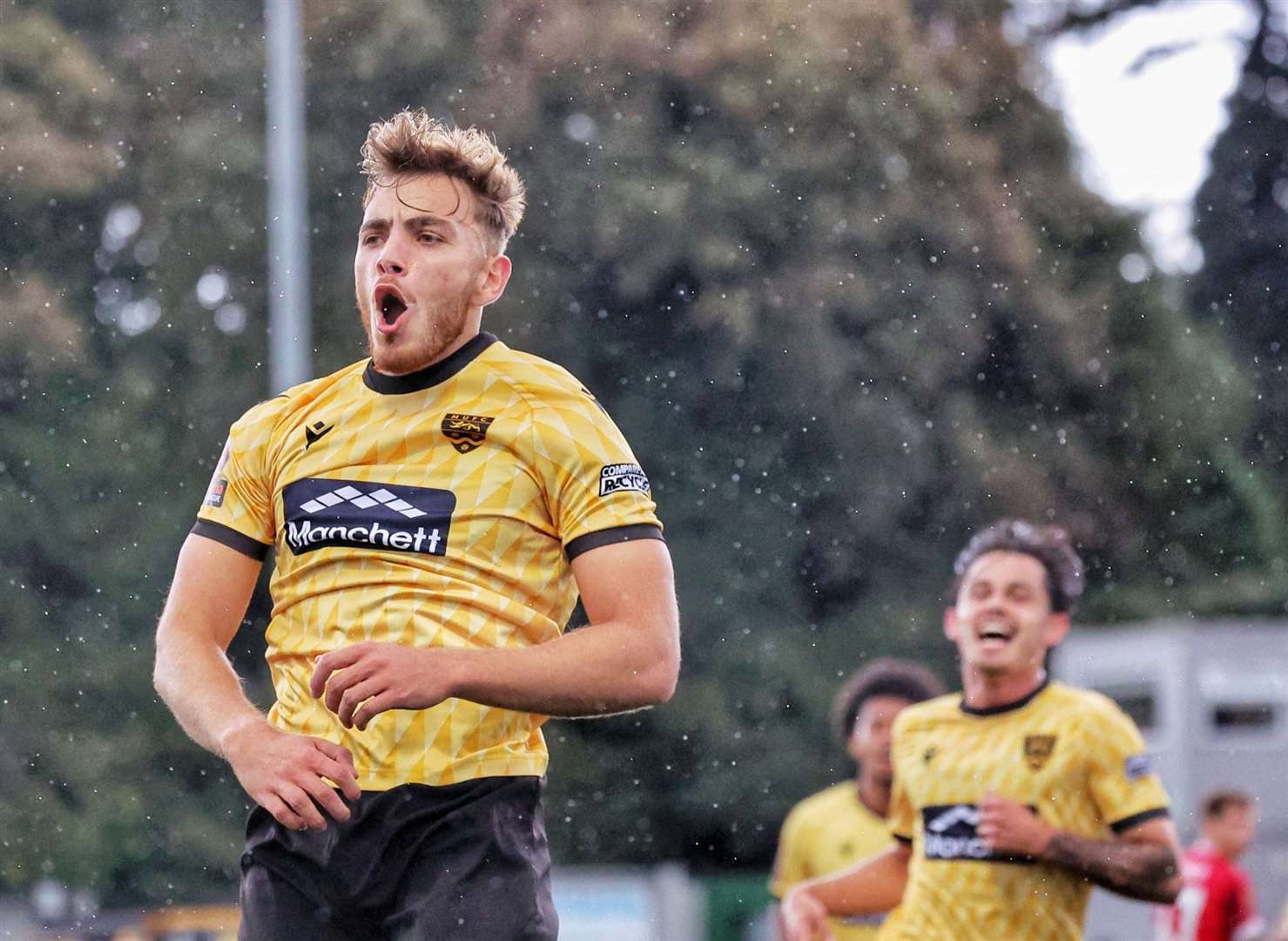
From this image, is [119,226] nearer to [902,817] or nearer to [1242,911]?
[1242,911]

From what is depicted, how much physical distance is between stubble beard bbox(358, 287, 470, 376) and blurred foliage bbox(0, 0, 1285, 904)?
36.4 ft

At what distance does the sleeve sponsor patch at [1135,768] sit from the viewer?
4.43 meters

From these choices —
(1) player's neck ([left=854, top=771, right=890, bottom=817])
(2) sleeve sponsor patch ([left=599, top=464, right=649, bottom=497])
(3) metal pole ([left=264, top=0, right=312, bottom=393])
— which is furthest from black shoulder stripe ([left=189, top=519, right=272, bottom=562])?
(3) metal pole ([left=264, top=0, right=312, bottom=393])

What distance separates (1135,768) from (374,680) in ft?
7.69

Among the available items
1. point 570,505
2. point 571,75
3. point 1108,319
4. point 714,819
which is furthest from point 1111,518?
point 570,505

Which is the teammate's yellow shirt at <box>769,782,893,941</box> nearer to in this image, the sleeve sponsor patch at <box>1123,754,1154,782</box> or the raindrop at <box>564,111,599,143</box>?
the sleeve sponsor patch at <box>1123,754,1154,782</box>

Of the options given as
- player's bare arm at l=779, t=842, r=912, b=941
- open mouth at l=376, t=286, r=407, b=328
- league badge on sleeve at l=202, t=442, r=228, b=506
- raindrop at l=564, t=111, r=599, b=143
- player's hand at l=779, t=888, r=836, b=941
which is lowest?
player's hand at l=779, t=888, r=836, b=941

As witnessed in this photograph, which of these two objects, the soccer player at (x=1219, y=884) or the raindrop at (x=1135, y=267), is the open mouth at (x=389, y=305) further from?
the raindrop at (x=1135, y=267)

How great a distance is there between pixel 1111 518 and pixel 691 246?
4.78m

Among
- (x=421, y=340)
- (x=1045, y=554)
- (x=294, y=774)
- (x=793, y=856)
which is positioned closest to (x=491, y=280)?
(x=421, y=340)

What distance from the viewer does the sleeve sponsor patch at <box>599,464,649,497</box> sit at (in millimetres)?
2885

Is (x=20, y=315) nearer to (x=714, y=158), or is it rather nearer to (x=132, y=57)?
(x=132, y=57)

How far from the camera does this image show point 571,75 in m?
16.0

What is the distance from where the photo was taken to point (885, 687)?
6938mm
